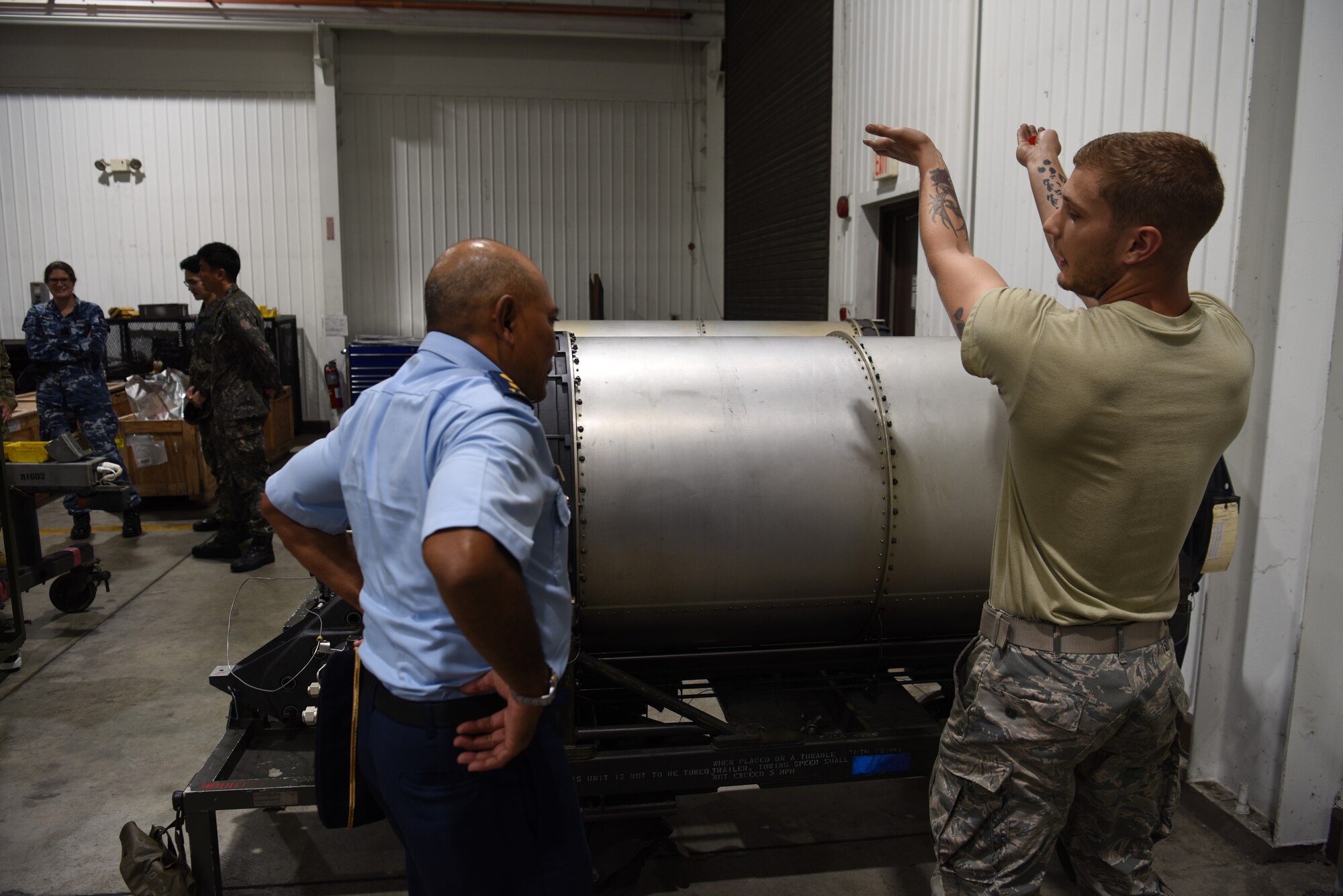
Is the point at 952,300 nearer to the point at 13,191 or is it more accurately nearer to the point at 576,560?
the point at 576,560

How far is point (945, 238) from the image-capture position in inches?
72.1

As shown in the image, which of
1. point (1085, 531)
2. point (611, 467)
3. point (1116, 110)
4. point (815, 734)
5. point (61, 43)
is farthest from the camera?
point (61, 43)

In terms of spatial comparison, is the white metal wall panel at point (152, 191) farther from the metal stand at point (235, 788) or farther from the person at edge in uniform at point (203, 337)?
the metal stand at point (235, 788)

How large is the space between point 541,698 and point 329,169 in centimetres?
1019

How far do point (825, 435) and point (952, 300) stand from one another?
86cm

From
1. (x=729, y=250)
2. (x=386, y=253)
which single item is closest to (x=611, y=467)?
(x=729, y=250)

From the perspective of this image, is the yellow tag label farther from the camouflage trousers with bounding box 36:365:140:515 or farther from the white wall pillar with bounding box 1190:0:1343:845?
the camouflage trousers with bounding box 36:365:140:515

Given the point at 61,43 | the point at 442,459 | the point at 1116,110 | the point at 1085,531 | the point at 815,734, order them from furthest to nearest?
the point at 61,43 → the point at 1116,110 → the point at 815,734 → the point at 1085,531 → the point at 442,459

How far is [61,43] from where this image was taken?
1014 cm

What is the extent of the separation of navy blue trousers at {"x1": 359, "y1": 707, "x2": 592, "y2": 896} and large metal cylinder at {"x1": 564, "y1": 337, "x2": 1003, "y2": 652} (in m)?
0.88

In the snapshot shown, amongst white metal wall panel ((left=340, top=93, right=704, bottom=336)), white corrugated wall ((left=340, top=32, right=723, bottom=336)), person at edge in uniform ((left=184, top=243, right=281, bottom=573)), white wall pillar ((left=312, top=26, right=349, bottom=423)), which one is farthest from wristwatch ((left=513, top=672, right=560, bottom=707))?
white corrugated wall ((left=340, top=32, right=723, bottom=336))

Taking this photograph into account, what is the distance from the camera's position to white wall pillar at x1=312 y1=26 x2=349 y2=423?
33.1 feet

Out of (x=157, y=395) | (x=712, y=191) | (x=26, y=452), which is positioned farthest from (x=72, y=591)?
(x=712, y=191)

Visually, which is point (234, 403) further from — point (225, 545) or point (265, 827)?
point (265, 827)
